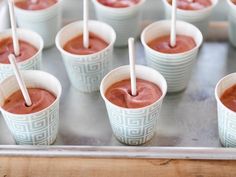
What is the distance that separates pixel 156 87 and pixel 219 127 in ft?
0.55

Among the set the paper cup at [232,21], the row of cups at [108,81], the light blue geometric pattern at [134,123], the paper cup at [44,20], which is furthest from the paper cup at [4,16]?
the paper cup at [232,21]

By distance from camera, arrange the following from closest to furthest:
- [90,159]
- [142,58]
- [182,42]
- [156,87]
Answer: [90,159] < [156,87] < [182,42] < [142,58]

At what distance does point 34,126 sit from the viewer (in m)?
0.98

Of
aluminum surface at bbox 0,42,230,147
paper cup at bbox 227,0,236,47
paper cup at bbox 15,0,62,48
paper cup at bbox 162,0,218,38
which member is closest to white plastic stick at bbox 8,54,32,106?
aluminum surface at bbox 0,42,230,147

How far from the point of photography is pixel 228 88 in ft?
3.34

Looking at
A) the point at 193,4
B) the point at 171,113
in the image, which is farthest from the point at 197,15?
the point at 171,113

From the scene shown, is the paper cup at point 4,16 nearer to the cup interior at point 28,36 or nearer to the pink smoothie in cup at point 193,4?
the cup interior at point 28,36

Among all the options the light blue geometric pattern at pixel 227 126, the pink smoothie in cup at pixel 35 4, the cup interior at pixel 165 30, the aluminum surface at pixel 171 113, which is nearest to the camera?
the light blue geometric pattern at pixel 227 126

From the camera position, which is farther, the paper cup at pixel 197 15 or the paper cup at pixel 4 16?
the paper cup at pixel 4 16

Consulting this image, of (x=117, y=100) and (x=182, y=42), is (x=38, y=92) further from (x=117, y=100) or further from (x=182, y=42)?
(x=182, y=42)

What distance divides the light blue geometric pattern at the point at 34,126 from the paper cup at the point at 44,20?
363 millimetres

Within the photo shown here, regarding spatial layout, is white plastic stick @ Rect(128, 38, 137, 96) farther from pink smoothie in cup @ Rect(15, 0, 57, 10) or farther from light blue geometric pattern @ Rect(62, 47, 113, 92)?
pink smoothie in cup @ Rect(15, 0, 57, 10)

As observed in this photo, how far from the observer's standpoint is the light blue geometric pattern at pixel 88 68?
113cm

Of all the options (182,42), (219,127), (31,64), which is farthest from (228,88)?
(31,64)
